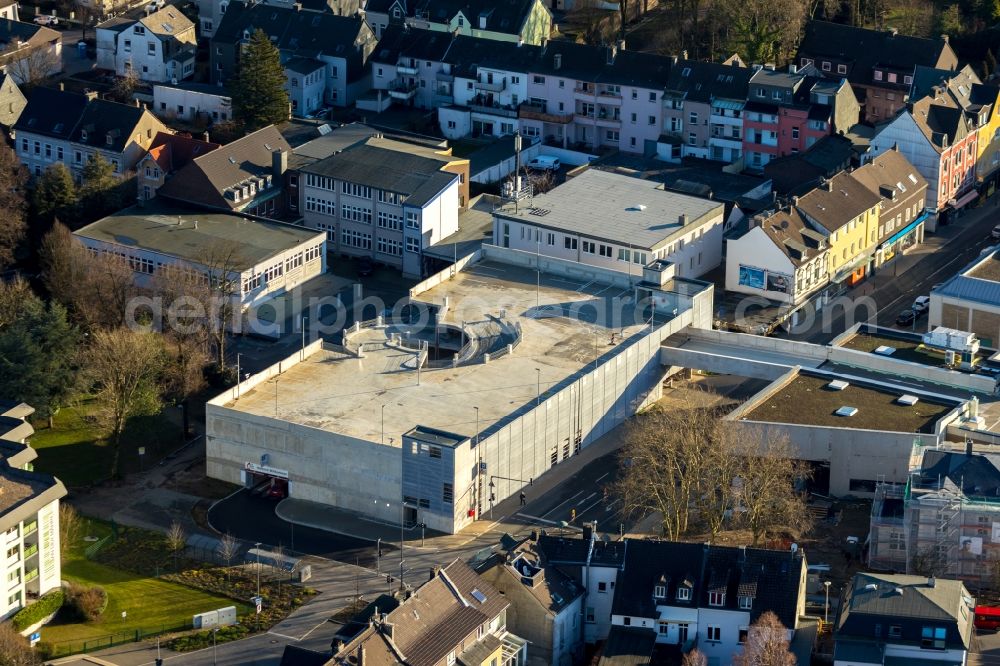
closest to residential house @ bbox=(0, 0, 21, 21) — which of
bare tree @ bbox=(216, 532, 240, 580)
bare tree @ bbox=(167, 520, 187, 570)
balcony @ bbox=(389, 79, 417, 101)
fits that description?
balcony @ bbox=(389, 79, 417, 101)

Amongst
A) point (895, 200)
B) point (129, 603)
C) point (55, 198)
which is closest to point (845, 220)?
A: point (895, 200)

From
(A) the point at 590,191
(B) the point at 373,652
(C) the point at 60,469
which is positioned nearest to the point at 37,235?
(C) the point at 60,469

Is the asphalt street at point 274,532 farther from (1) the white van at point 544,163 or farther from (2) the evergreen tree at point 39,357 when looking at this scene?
(1) the white van at point 544,163

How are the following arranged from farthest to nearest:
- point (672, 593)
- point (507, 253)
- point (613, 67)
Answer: point (613, 67) < point (507, 253) < point (672, 593)

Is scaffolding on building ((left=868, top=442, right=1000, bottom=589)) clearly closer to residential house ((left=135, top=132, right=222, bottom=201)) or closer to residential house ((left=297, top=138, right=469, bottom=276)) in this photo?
residential house ((left=297, top=138, right=469, bottom=276))

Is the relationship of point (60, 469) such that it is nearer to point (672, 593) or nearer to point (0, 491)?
point (0, 491)
